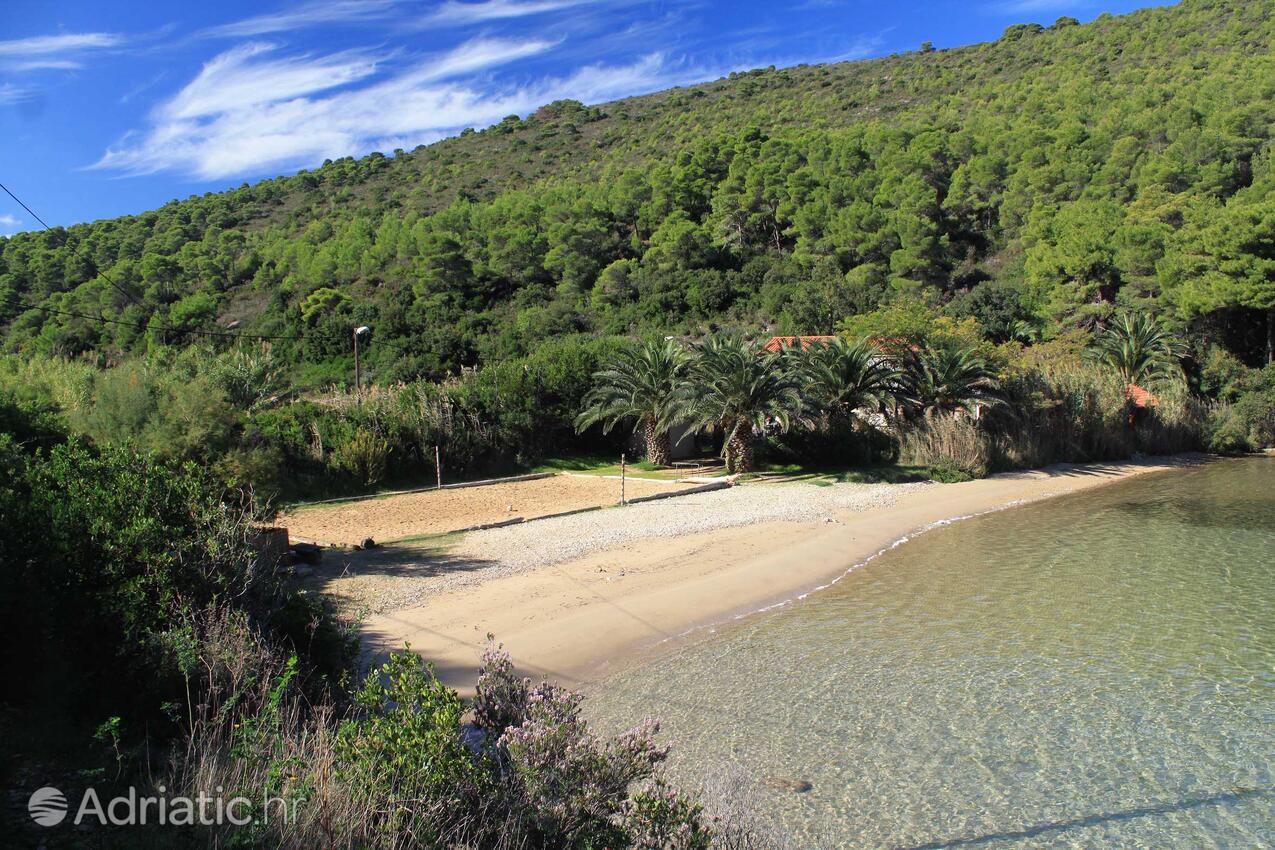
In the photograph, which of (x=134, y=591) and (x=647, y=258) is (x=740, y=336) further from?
(x=647, y=258)

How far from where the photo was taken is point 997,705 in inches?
311

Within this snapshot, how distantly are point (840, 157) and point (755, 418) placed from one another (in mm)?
41527

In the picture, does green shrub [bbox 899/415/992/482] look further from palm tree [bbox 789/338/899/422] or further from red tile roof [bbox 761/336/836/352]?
red tile roof [bbox 761/336/836/352]

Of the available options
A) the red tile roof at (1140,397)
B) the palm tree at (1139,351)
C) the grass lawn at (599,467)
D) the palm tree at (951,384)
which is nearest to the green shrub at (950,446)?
the palm tree at (951,384)

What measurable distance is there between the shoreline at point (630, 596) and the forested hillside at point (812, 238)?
27899 mm

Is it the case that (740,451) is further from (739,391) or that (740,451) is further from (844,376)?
(844,376)

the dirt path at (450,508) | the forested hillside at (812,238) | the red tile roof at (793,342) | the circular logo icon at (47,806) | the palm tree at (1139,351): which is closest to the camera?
the circular logo icon at (47,806)

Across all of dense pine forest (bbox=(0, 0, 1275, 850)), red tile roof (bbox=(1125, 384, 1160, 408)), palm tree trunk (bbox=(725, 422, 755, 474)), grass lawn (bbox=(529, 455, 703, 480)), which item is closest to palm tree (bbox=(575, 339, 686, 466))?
dense pine forest (bbox=(0, 0, 1275, 850))

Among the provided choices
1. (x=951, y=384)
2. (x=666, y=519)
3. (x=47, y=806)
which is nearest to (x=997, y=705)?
(x=47, y=806)

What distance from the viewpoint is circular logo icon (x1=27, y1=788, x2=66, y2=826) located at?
3631mm

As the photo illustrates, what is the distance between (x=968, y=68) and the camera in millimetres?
79375

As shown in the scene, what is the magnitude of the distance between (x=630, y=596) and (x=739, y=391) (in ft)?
35.7

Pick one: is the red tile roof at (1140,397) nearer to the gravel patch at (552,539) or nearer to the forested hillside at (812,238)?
the forested hillside at (812,238)

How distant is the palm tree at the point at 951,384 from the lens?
23.6 metres
